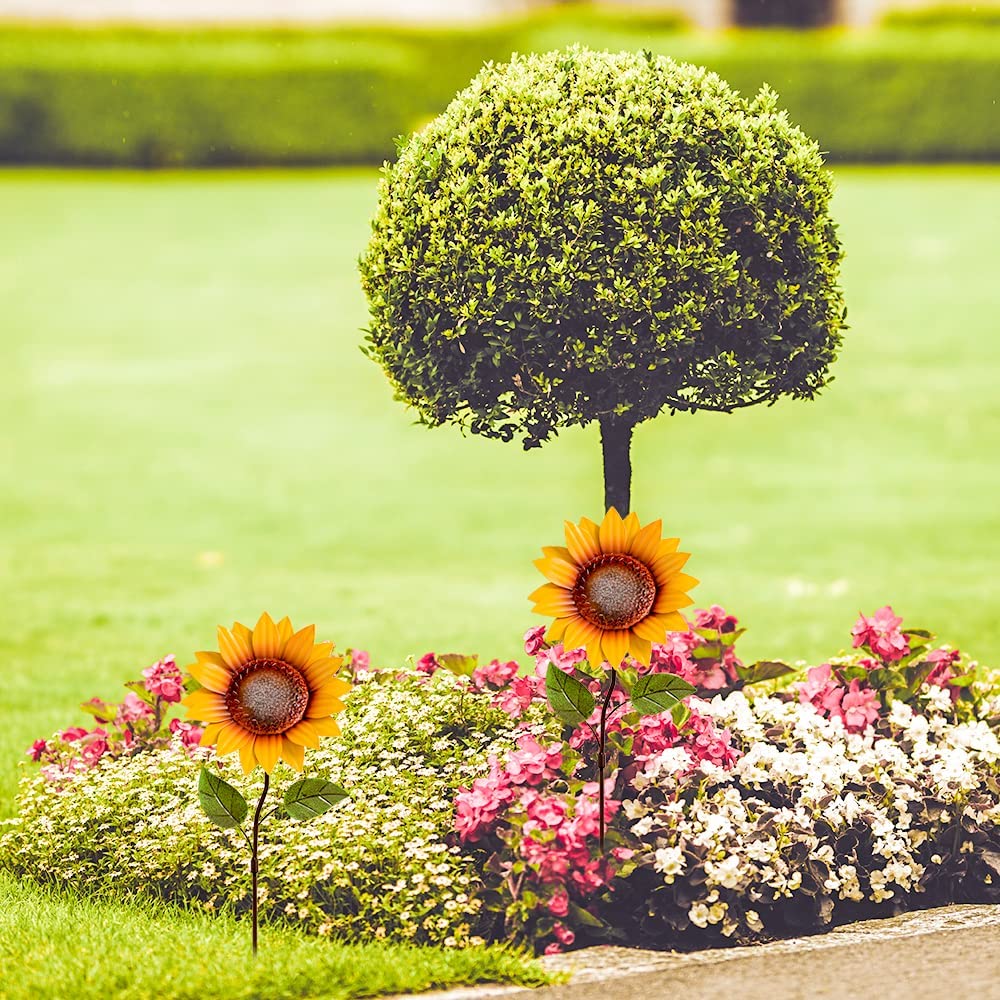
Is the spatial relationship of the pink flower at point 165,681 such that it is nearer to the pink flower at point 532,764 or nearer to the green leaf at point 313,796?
the green leaf at point 313,796

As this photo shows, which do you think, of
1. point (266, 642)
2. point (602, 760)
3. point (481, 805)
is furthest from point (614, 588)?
point (266, 642)

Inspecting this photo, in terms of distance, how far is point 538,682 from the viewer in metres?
5.18

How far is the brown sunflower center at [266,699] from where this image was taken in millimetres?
4207

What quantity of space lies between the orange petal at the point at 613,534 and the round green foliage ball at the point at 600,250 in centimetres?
104

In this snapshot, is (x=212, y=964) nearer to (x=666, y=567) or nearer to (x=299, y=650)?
(x=299, y=650)

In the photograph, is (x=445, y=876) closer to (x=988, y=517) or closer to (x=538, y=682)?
(x=538, y=682)

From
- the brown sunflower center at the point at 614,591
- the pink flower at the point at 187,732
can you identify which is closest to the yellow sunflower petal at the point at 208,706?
the brown sunflower center at the point at 614,591

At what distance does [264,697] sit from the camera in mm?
4211

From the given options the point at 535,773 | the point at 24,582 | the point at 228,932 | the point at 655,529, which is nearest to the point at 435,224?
the point at 655,529

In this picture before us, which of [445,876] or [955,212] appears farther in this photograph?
[955,212]

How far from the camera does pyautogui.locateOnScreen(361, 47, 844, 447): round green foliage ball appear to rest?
536cm

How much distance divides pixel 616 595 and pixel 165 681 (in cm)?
207

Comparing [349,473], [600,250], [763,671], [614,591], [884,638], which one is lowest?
[763,671]

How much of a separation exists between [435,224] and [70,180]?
20.2m
